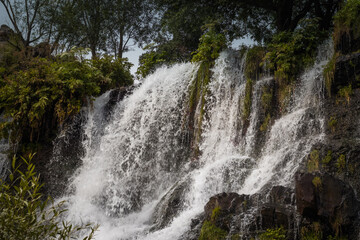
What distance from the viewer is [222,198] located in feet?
21.7

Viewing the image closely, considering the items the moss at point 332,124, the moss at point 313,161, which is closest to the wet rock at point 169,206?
the moss at point 313,161

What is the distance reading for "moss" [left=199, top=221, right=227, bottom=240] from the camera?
19.8 feet

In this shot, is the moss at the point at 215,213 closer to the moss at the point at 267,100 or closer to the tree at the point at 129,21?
the moss at the point at 267,100

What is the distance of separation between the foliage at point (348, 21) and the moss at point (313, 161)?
12.4ft

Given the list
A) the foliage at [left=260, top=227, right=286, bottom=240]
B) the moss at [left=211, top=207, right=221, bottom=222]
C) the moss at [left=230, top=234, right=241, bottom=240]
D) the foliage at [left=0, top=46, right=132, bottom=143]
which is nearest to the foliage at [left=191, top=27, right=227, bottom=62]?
the foliage at [left=0, top=46, right=132, bottom=143]

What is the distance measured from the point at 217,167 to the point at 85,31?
47.8 feet

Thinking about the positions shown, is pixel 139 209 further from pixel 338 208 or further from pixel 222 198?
pixel 338 208

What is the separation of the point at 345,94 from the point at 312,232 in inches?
168

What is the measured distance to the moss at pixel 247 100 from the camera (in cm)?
1008

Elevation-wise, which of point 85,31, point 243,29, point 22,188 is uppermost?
point 85,31

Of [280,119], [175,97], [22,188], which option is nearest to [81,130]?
[175,97]

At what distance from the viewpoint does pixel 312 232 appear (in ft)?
18.0

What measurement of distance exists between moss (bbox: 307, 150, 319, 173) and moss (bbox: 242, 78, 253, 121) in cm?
276

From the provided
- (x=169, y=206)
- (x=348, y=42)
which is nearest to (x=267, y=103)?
(x=348, y=42)
